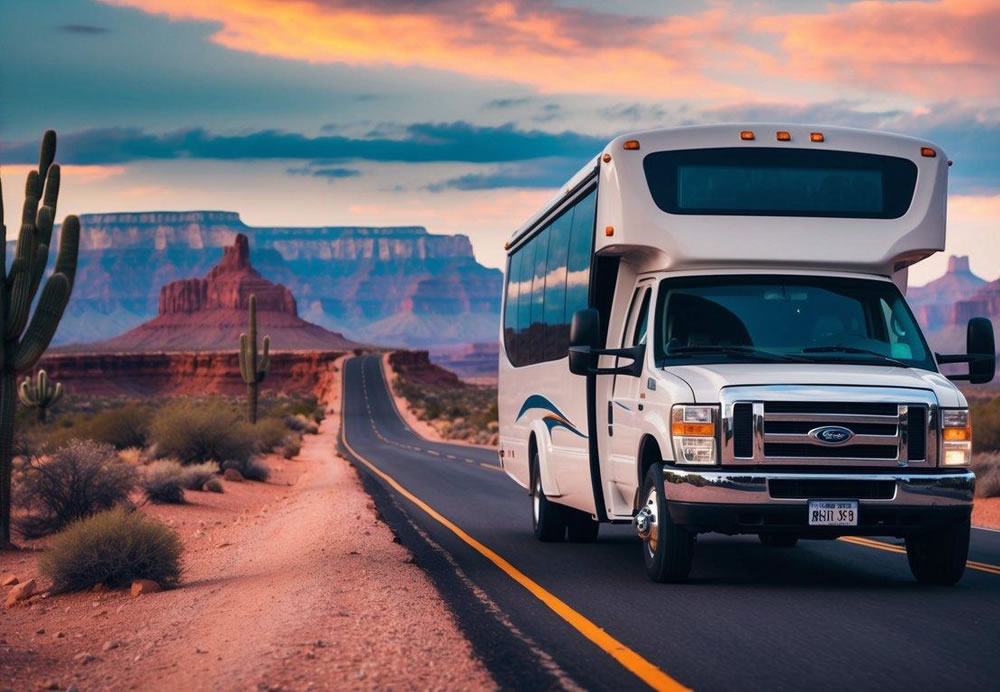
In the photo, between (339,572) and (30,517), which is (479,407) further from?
(339,572)

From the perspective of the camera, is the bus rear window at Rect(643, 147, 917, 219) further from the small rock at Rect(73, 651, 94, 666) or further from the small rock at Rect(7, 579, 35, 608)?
the small rock at Rect(7, 579, 35, 608)

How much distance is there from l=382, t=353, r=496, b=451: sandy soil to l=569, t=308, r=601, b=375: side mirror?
129ft

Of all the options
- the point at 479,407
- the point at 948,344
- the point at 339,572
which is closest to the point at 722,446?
the point at 339,572

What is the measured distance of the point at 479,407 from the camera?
334ft

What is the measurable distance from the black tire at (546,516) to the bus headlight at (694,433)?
471 cm

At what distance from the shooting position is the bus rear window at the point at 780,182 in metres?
10.7

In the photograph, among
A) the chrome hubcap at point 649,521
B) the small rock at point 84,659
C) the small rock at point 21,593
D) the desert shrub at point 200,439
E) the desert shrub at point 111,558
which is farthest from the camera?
the desert shrub at point 200,439

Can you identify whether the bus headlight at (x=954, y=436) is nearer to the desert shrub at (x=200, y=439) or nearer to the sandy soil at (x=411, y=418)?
the desert shrub at (x=200, y=439)

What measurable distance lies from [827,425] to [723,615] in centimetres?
165

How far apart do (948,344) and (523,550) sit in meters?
190

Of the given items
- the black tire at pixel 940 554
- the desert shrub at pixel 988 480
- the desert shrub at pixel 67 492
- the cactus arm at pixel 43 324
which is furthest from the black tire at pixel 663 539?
the desert shrub at pixel 988 480

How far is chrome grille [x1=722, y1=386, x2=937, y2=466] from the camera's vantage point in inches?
371

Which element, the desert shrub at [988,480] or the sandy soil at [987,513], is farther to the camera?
the desert shrub at [988,480]

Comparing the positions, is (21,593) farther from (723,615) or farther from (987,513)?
(987,513)
